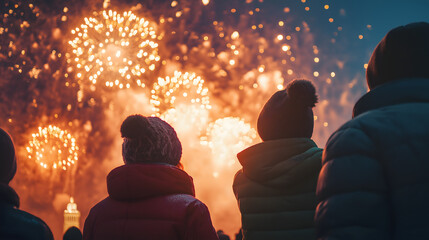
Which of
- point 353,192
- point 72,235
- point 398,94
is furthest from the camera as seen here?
point 72,235

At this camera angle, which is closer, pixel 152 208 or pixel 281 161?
pixel 152 208

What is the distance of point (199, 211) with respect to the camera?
2.62 metres

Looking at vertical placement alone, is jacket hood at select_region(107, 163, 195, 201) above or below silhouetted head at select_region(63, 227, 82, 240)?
above

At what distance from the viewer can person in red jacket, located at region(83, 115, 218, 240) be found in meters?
2.59

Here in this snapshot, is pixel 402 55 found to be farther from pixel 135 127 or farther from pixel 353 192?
pixel 135 127

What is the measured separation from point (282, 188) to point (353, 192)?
65.8 inches

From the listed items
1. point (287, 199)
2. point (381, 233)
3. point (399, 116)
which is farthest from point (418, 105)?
point (287, 199)

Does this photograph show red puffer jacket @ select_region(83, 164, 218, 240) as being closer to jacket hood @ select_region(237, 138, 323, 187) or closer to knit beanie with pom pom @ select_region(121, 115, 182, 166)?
knit beanie with pom pom @ select_region(121, 115, 182, 166)

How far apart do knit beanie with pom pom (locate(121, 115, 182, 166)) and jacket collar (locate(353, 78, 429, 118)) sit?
1.58m

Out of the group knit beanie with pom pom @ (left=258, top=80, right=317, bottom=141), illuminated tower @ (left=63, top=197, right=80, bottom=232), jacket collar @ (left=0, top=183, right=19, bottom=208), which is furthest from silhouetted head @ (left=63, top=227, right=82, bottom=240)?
illuminated tower @ (left=63, top=197, right=80, bottom=232)

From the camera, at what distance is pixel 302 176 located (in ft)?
9.97

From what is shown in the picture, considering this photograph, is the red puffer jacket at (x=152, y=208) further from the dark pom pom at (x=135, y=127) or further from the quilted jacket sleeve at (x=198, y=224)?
the dark pom pom at (x=135, y=127)

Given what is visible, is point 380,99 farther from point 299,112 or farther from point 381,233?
point 299,112

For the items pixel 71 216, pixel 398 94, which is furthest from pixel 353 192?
pixel 71 216
